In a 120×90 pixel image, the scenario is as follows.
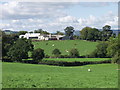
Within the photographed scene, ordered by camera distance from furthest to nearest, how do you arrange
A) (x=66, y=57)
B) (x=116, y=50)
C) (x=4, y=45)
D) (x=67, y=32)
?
(x=67, y=32)
(x=66, y=57)
(x=4, y=45)
(x=116, y=50)

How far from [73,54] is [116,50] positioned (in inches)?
1398

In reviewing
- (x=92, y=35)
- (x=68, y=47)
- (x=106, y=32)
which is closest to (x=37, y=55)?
(x=68, y=47)

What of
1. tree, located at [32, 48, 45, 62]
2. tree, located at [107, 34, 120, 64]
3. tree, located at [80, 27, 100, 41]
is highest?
tree, located at [80, 27, 100, 41]

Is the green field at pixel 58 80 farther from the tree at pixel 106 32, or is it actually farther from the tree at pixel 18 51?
the tree at pixel 106 32

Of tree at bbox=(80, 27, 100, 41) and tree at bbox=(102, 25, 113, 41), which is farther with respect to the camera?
tree at bbox=(102, 25, 113, 41)

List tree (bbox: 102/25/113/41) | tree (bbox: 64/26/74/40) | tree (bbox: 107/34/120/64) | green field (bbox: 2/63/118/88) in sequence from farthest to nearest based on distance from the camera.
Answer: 1. tree (bbox: 64/26/74/40)
2. tree (bbox: 102/25/113/41)
3. tree (bbox: 107/34/120/64)
4. green field (bbox: 2/63/118/88)

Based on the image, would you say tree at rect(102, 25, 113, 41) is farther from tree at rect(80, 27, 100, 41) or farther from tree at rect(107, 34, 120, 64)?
tree at rect(107, 34, 120, 64)

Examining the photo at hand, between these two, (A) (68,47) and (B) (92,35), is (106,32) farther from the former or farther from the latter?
(A) (68,47)

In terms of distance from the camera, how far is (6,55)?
245 ft

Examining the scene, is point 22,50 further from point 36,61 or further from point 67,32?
point 67,32

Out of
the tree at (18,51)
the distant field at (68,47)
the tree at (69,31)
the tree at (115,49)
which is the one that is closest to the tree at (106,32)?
the distant field at (68,47)

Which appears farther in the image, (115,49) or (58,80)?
(115,49)

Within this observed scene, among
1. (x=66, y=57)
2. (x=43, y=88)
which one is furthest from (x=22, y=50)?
(x=43, y=88)

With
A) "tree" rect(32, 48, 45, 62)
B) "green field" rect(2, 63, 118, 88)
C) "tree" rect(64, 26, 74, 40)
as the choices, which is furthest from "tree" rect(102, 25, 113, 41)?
"green field" rect(2, 63, 118, 88)
